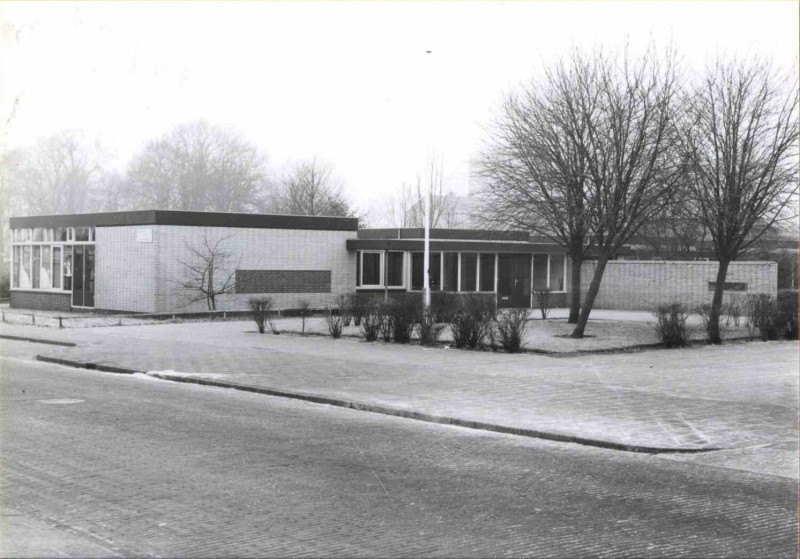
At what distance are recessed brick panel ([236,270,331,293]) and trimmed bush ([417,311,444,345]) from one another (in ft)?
47.8

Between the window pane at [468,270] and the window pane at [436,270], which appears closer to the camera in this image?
the window pane at [436,270]

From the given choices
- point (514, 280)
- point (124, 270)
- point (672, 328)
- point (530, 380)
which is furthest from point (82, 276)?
point (530, 380)

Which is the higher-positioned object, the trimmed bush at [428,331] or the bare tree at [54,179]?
the bare tree at [54,179]

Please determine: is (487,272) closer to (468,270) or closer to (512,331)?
(468,270)

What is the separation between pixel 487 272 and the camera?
41.7 meters

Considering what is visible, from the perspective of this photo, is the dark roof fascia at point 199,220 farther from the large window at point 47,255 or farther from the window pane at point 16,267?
the window pane at point 16,267

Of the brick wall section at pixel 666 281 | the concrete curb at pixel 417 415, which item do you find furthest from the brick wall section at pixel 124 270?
the brick wall section at pixel 666 281

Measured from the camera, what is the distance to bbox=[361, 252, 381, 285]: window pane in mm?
39781

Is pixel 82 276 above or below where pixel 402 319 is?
above

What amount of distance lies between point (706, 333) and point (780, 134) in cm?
627

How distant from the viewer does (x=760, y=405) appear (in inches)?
527

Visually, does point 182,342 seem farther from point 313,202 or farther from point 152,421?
point 313,202

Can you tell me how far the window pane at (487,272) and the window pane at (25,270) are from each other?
2110 cm

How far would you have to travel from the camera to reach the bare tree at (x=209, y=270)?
34.2 meters
